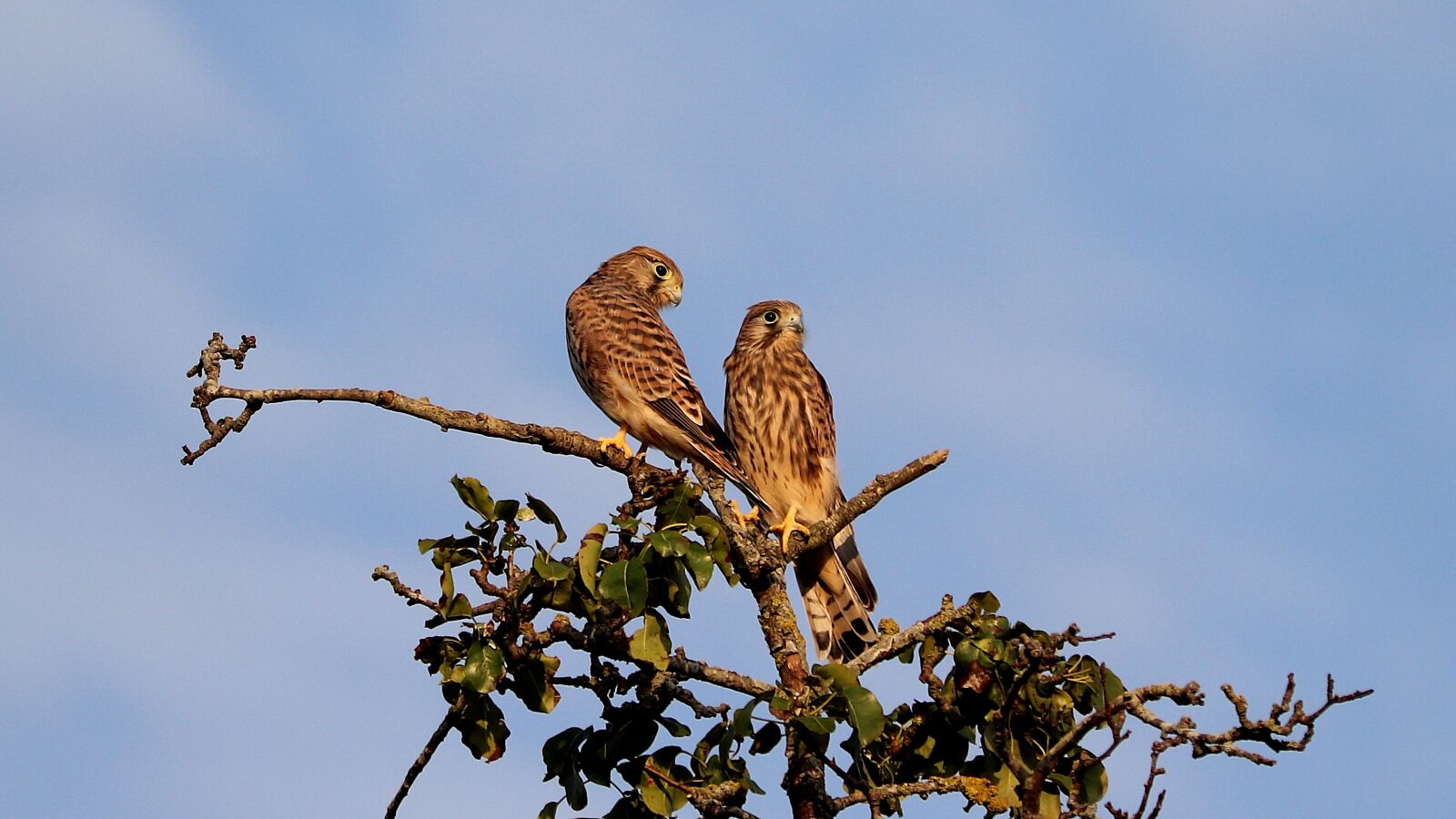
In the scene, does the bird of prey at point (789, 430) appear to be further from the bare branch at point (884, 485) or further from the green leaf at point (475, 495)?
the green leaf at point (475, 495)

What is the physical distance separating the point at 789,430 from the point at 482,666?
3.14 meters

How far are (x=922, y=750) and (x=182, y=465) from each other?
2.10m

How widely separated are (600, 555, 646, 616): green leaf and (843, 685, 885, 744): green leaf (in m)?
0.54

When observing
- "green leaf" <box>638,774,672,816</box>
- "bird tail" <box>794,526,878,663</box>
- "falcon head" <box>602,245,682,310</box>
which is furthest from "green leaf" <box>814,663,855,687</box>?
"falcon head" <box>602,245,682,310</box>

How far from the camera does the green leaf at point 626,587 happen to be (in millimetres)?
3572

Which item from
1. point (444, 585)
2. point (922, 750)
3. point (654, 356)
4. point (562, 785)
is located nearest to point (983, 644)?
point (922, 750)

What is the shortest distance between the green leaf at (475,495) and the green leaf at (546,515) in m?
0.09

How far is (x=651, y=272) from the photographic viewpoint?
732cm

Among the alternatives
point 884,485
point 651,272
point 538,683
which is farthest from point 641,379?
point 538,683

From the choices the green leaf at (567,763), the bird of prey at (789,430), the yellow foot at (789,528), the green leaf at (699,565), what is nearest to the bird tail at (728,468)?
the yellow foot at (789,528)

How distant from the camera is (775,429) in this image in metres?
6.53

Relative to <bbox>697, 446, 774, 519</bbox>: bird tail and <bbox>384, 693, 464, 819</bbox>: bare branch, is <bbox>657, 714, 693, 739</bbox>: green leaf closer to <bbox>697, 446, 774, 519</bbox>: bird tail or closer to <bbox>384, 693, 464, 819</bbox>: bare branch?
<bbox>384, 693, 464, 819</bbox>: bare branch

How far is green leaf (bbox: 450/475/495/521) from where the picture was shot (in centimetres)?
364

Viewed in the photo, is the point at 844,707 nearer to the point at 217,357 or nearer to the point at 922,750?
the point at 922,750
